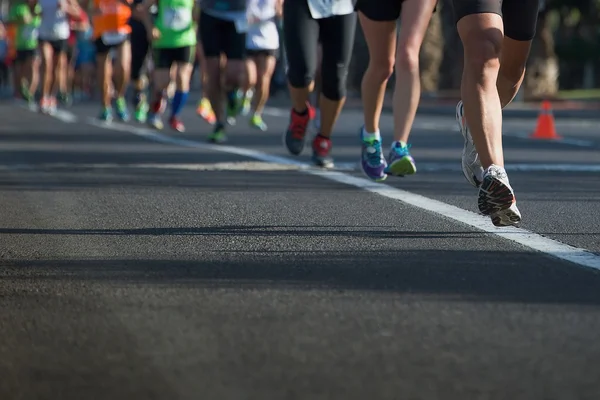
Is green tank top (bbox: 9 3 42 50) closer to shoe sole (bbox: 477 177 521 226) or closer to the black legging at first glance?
the black legging

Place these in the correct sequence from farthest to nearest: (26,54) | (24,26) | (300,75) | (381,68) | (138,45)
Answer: (26,54)
(24,26)
(138,45)
(300,75)
(381,68)

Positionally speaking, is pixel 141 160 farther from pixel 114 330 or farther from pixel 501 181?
pixel 114 330

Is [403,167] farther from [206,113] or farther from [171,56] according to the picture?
[206,113]

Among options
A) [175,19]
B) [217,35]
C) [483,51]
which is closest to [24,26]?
[175,19]

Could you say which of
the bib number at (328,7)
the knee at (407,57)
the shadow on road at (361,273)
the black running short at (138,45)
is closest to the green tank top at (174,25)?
the black running short at (138,45)

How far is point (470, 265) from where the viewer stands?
5.34 metres

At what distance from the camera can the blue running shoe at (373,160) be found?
27.2ft

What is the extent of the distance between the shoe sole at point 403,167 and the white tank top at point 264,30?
25.7 feet

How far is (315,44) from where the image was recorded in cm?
959

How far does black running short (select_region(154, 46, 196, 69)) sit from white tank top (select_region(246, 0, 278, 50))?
0.60 metres

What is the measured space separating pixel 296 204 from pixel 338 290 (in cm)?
280

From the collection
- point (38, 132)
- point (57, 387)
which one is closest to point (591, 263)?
point (57, 387)

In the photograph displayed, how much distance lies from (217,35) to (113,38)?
15.0 feet

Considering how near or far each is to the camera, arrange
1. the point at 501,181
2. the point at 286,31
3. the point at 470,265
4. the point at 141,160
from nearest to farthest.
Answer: the point at 470,265
the point at 501,181
the point at 286,31
the point at 141,160
